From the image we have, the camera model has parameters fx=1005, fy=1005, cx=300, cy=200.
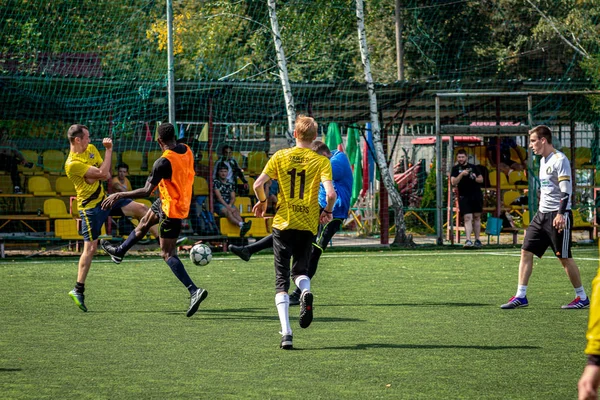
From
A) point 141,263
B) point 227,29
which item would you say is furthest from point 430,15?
point 141,263

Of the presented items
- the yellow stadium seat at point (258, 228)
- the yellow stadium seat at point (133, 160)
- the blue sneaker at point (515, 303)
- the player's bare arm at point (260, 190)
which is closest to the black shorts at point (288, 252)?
the player's bare arm at point (260, 190)

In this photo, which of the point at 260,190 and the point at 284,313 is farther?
the point at 260,190

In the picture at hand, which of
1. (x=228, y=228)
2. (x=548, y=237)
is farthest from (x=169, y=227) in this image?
(x=228, y=228)

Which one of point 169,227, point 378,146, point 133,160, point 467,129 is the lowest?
point 169,227

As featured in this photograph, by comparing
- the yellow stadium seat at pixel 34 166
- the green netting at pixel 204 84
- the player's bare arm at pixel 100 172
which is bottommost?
the player's bare arm at pixel 100 172

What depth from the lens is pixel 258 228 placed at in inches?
802

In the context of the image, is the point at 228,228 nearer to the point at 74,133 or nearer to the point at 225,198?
the point at 225,198

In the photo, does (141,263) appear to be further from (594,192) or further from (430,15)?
(430,15)

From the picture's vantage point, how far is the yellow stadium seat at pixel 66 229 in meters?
19.0

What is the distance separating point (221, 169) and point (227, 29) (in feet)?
25.0

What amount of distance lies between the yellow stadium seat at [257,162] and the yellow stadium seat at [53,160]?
4.12 m

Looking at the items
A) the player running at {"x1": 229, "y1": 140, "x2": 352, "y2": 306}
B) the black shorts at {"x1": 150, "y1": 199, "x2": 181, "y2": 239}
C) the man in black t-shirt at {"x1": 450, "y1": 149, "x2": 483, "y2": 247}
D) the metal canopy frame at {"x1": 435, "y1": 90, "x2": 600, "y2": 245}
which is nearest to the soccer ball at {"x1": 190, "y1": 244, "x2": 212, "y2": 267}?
the player running at {"x1": 229, "y1": 140, "x2": 352, "y2": 306}

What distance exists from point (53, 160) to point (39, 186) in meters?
1.12

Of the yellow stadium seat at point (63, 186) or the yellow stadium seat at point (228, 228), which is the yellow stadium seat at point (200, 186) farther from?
the yellow stadium seat at point (63, 186)
